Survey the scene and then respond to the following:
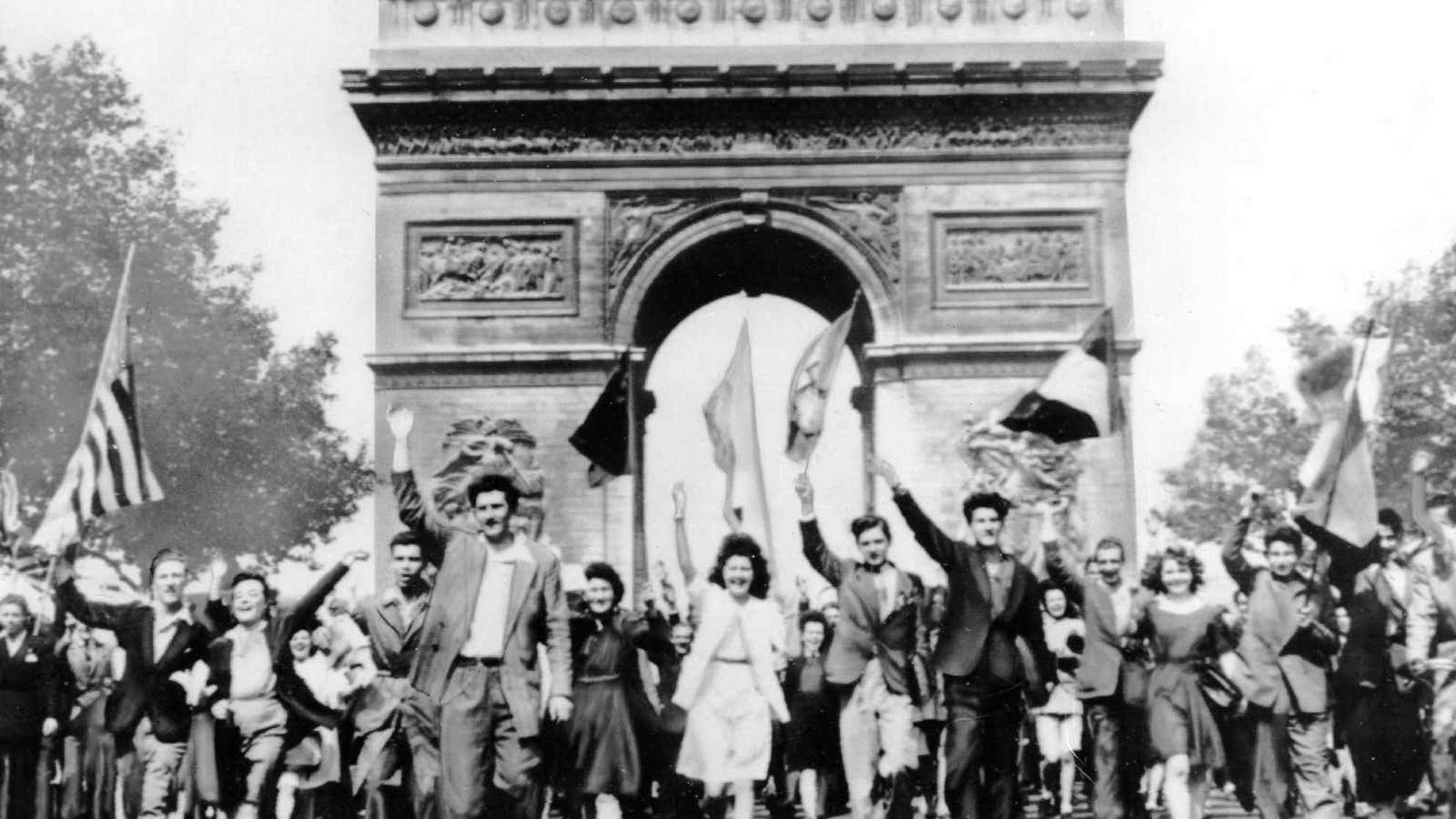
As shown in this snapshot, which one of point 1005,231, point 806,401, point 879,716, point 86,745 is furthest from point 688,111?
point 879,716

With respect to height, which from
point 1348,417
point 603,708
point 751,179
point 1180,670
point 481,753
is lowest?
point 481,753

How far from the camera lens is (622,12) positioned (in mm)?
26234

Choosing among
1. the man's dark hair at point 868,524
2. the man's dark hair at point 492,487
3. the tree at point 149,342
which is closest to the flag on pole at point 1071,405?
the man's dark hair at point 868,524

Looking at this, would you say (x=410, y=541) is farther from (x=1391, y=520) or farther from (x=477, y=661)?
(x=1391, y=520)

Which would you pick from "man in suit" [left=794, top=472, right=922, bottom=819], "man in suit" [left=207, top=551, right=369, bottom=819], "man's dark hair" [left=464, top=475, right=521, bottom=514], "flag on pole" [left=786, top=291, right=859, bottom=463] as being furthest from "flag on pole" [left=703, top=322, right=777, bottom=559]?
"man's dark hair" [left=464, top=475, right=521, bottom=514]

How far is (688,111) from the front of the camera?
84.4 feet

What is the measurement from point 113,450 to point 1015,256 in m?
14.1

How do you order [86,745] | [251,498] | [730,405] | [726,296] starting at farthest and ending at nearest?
1. [251,498]
2. [726,296]
3. [730,405]
4. [86,745]

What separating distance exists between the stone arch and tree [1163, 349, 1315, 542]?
19.8 m

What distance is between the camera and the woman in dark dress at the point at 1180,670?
11.7 m

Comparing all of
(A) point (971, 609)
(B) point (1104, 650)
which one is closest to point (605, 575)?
(A) point (971, 609)

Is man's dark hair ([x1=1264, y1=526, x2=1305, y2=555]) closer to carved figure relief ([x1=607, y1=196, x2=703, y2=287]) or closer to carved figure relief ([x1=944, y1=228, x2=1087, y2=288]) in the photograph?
carved figure relief ([x1=944, y1=228, x2=1087, y2=288])

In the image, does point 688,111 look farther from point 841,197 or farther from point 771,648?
point 771,648

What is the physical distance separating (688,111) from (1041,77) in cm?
439
